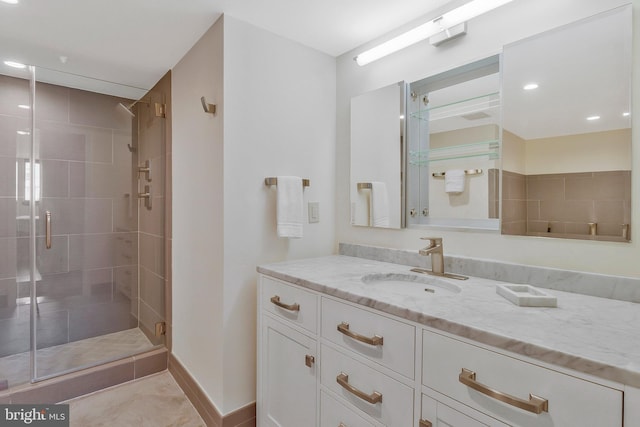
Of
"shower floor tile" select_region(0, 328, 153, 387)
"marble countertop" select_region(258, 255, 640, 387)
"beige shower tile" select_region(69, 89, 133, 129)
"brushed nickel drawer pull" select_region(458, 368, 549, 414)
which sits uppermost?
"beige shower tile" select_region(69, 89, 133, 129)

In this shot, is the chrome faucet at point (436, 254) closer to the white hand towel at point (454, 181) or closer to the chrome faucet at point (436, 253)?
the chrome faucet at point (436, 253)

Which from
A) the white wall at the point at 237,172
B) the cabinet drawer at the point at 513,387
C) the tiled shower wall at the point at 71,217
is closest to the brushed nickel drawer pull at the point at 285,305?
the white wall at the point at 237,172

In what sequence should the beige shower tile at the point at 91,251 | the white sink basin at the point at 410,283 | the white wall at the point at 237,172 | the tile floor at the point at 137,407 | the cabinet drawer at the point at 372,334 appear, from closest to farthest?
1. the cabinet drawer at the point at 372,334
2. the white sink basin at the point at 410,283
3. the white wall at the point at 237,172
4. the tile floor at the point at 137,407
5. the beige shower tile at the point at 91,251

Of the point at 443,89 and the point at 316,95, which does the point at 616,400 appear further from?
the point at 316,95

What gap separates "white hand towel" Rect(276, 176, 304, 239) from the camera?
1704mm

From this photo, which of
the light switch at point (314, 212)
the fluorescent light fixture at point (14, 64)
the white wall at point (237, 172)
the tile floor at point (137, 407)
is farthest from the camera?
the fluorescent light fixture at point (14, 64)

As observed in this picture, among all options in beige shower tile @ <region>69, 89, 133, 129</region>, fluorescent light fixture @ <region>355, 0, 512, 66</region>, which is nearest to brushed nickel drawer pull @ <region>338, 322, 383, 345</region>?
Answer: fluorescent light fixture @ <region>355, 0, 512, 66</region>

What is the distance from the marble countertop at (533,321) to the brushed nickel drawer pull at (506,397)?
0.30ft

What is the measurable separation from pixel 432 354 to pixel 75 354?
2.50 metres

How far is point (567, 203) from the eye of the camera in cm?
122

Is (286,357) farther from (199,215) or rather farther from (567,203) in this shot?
(567,203)

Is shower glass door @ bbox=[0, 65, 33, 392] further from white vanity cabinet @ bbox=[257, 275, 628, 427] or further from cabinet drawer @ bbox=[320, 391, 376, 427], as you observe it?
cabinet drawer @ bbox=[320, 391, 376, 427]

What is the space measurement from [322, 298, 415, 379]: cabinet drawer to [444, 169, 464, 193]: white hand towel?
0.83m

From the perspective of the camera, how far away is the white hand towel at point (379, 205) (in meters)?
1.82
